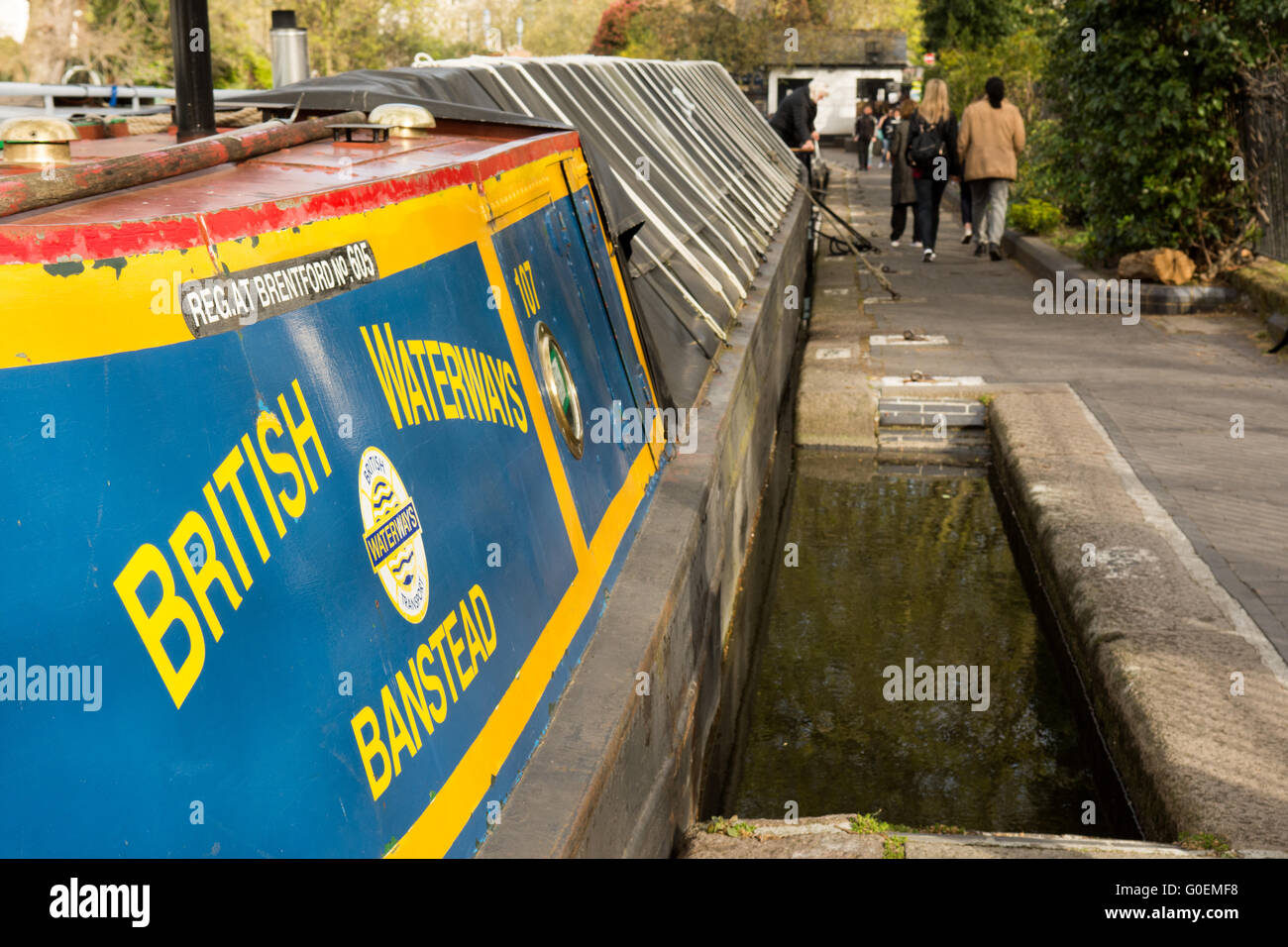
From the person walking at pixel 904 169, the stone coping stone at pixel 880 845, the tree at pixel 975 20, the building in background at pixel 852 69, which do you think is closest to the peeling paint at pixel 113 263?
the stone coping stone at pixel 880 845

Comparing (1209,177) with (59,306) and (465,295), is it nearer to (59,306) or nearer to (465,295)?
(465,295)

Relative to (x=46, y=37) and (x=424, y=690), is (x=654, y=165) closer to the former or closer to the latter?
(x=424, y=690)

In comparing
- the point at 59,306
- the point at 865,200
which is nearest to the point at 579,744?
the point at 59,306

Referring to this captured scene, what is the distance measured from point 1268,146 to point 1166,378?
12.1 ft

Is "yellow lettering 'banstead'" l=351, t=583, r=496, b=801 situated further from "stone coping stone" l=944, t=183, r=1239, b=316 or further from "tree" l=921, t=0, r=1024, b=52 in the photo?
"tree" l=921, t=0, r=1024, b=52

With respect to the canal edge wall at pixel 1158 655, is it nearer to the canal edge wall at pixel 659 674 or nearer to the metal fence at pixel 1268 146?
the canal edge wall at pixel 659 674

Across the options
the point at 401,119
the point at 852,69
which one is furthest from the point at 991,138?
the point at 852,69

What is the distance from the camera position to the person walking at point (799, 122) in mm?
16984

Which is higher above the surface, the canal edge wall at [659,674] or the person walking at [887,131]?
the person walking at [887,131]

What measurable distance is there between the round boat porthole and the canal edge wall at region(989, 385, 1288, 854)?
1.97 meters

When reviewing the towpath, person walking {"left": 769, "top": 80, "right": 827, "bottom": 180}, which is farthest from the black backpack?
person walking {"left": 769, "top": 80, "right": 827, "bottom": 180}

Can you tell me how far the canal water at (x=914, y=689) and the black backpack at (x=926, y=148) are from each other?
8.22 metres

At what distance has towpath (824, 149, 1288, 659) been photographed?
6020 millimetres
